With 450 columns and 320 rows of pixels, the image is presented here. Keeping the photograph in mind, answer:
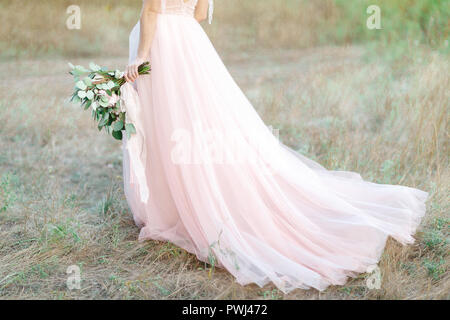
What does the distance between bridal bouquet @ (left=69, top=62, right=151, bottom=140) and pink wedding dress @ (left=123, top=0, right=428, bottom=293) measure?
86mm

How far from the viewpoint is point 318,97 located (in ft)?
17.5

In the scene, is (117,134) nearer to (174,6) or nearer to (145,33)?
(145,33)

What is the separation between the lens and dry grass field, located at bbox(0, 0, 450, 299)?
2.54m

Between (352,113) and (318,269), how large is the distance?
3.01 m

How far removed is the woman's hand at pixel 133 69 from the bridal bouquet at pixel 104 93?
24 mm

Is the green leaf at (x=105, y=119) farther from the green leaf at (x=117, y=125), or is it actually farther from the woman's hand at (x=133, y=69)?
the woman's hand at (x=133, y=69)

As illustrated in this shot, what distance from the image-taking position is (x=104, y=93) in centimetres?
257

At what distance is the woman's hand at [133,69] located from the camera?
8.43ft

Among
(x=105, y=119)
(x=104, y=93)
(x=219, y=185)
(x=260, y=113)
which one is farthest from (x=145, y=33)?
(x=260, y=113)

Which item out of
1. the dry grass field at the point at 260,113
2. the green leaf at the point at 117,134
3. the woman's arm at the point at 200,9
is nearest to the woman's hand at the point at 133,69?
the green leaf at the point at 117,134

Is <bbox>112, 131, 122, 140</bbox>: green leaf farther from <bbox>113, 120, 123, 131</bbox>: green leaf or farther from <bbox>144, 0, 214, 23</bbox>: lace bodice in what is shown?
<bbox>144, 0, 214, 23</bbox>: lace bodice

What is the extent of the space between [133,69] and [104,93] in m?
0.22

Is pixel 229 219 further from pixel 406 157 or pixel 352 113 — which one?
pixel 352 113

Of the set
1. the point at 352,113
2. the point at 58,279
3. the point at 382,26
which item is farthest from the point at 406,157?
the point at 382,26
